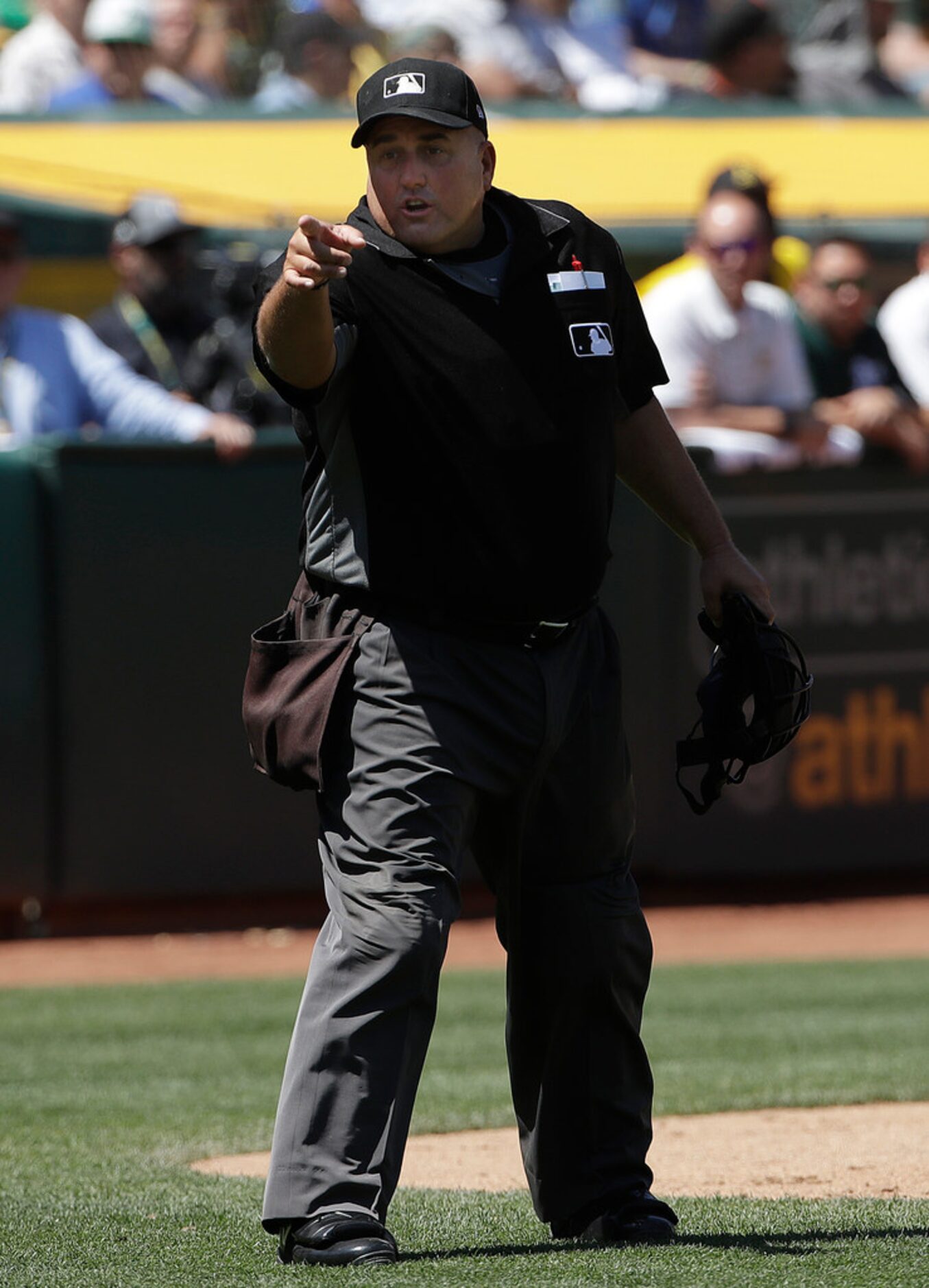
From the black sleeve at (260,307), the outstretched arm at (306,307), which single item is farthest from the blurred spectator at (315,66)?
the outstretched arm at (306,307)

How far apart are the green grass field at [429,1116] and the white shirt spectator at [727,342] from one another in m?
2.69

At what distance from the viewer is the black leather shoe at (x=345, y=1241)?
3543 millimetres

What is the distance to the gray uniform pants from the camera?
3.62 meters

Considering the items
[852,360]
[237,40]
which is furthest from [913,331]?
[237,40]

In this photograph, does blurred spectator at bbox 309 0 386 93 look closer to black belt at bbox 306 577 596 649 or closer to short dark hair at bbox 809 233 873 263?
short dark hair at bbox 809 233 873 263

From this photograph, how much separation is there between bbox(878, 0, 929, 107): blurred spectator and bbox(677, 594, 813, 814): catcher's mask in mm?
10956

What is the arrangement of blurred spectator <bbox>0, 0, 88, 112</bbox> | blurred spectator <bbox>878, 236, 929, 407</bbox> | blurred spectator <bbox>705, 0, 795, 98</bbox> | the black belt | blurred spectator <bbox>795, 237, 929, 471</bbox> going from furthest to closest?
1. blurred spectator <bbox>705, 0, 795, 98</bbox>
2. blurred spectator <bbox>0, 0, 88, 112</bbox>
3. blurred spectator <bbox>878, 236, 929, 407</bbox>
4. blurred spectator <bbox>795, 237, 929, 471</bbox>
5. the black belt

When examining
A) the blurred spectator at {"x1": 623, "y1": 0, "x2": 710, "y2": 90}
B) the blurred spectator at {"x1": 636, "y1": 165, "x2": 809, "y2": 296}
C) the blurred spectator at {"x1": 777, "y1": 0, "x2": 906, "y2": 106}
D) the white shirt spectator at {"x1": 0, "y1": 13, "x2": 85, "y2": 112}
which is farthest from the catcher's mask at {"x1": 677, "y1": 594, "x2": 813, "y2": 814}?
the blurred spectator at {"x1": 623, "y1": 0, "x2": 710, "y2": 90}

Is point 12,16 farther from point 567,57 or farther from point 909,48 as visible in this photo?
point 909,48

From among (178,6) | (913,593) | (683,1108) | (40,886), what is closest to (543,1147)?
(683,1108)

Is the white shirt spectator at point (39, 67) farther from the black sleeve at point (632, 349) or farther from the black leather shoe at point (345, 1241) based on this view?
the black leather shoe at point (345, 1241)

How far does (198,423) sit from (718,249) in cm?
236

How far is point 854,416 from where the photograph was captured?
32.1ft

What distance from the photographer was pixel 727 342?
9.59m
